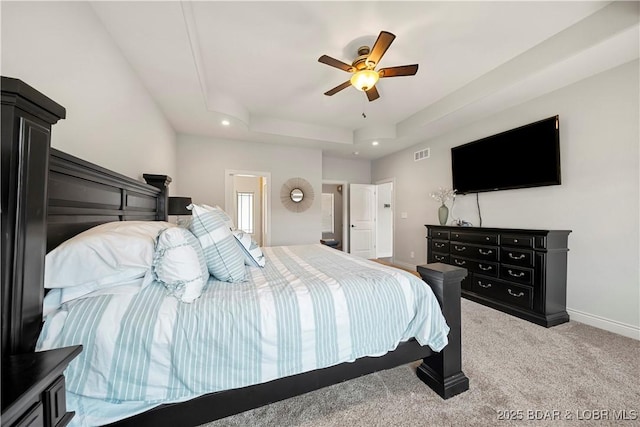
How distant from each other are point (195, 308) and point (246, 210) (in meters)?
6.13

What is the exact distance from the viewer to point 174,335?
931 mm

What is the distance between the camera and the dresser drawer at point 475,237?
9.19ft

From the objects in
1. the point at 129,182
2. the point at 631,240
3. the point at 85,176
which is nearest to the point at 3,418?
the point at 85,176

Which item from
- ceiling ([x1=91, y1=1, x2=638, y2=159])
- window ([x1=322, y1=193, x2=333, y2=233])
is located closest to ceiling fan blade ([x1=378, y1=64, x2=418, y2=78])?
ceiling ([x1=91, y1=1, x2=638, y2=159])

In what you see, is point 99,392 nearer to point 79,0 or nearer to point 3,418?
point 3,418

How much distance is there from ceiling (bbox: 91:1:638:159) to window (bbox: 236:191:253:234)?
137 inches

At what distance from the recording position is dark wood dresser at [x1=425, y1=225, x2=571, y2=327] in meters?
2.36

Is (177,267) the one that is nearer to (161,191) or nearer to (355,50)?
(161,191)

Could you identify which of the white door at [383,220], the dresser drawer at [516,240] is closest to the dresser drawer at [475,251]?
the dresser drawer at [516,240]

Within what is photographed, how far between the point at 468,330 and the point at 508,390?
2.62 feet

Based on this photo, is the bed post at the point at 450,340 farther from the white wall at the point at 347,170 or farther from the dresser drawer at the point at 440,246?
the white wall at the point at 347,170

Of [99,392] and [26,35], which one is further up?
[26,35]

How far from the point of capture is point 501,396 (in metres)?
1.43

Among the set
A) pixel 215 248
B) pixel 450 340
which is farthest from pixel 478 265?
pixel 215 248
